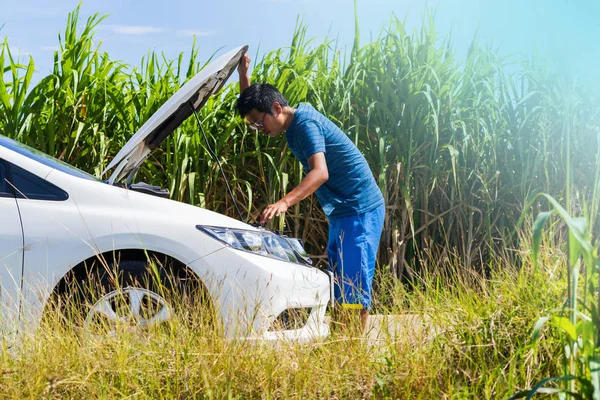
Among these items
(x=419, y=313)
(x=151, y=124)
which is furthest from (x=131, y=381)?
(x=151, y=124)

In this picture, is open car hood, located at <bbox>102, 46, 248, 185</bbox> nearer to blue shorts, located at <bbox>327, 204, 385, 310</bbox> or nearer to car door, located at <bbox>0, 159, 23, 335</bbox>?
car door, located at <bbox>0, 159, 23, 335</bbox>

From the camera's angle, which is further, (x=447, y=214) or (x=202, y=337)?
(x=447, y=214)

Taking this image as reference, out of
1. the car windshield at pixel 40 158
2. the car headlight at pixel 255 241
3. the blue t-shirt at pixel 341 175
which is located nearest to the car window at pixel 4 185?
the car windshield at pixel 40 158

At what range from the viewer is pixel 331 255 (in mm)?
4652

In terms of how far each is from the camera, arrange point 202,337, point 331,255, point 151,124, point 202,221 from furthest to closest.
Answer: point 331,255
point 151,124
point 202,221
point 202,337

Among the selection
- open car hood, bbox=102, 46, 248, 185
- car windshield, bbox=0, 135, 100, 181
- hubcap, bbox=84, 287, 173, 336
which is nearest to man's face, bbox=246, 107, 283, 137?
open car hood, bbox=102, 46, 248, 185

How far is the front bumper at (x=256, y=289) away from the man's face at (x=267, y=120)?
0.98m

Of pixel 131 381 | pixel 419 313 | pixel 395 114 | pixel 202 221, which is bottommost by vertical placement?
pixel 131 381

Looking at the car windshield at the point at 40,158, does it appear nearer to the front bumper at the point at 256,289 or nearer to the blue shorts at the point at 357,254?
the front bumper at the point at 256,289

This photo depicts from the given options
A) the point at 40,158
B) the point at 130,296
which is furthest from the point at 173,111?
the point at 130,296

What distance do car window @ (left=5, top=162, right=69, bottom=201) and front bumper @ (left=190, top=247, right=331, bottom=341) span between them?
31.5 inches

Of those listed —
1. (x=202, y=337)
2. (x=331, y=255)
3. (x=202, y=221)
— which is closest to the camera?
(x=202, y=337)

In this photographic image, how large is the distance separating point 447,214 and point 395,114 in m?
0.98

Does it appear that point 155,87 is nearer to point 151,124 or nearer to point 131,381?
point 151,124
